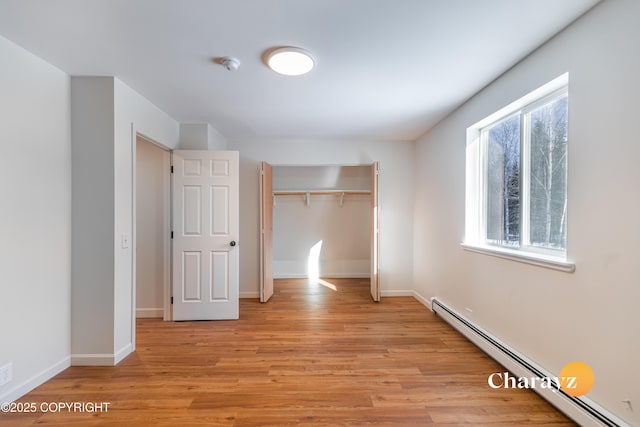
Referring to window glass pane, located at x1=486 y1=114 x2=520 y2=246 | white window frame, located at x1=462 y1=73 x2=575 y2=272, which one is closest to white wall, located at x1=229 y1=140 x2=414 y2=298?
white window frame, located at x1=462 y1=73 x2=575 y2=272

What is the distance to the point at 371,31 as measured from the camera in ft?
5.61

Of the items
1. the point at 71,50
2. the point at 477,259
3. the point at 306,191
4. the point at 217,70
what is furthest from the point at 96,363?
the point at 306,191

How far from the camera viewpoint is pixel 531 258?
1.95m

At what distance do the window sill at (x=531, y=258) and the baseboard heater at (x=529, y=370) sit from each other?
27.8 inches

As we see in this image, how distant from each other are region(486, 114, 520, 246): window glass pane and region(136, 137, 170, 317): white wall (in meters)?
3.58

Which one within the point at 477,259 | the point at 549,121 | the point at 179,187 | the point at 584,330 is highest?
the point at 549,121

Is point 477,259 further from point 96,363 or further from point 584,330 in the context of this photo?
point 96,363

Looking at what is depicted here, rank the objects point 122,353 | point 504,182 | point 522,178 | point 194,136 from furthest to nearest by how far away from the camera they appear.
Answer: point 194,136, point 504,182, point 122,353, point 522,178

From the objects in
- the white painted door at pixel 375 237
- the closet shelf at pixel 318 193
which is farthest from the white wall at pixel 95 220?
the closet shelf at pixel 318 193

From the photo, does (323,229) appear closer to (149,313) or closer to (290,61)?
(149,313)

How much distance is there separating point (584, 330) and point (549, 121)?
1.39m

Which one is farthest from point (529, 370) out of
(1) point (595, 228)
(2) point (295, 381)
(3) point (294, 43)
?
(3) point (294, 43)

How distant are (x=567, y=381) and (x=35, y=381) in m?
3.57

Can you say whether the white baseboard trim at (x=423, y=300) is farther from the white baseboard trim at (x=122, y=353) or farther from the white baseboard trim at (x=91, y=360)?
the white baseboard trim at (x=91, y=360)
